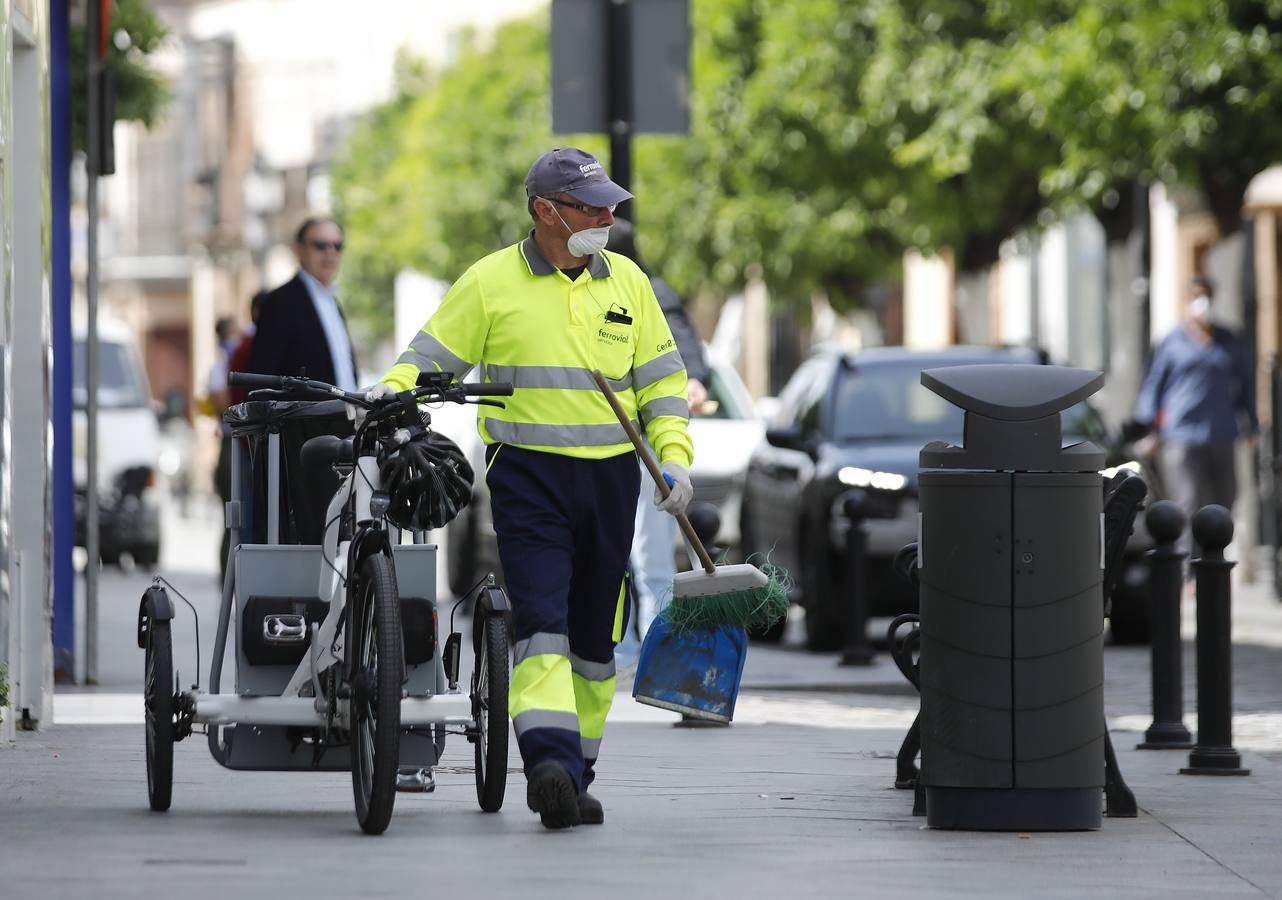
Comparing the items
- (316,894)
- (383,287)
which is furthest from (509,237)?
(316,894)

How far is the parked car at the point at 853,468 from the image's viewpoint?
1502 centimetres

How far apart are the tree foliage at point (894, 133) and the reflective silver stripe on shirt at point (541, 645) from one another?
1238 cm

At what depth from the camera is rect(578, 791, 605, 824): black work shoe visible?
25.6 ft

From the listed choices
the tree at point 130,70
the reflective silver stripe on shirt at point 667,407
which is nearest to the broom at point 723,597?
the reflective silver stripe on shirt at point 667,407

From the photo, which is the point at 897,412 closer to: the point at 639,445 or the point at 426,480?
the point at 639,445

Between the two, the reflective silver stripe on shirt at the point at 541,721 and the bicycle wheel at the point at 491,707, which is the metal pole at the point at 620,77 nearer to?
the bicycle wheel at the point at 491,707

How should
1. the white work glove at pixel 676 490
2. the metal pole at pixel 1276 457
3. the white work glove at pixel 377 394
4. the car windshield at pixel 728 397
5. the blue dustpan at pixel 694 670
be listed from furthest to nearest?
the car windshield at pixel 728 397 < the metal pole at pixel 1276 457 < the blue dustpan at pixel 694 670 < the white work glove at pixel 676 490 < the white work glove at pixel 377 394

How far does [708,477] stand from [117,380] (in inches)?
342

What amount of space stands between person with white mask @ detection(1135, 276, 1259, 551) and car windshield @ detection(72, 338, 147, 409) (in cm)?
950

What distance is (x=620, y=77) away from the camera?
1310 centimetres

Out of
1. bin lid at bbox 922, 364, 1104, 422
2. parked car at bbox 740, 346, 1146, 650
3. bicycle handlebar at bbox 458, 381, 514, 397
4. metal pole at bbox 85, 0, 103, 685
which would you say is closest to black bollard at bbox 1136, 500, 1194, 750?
bin lid at bbox 922, 364, 1104, 422

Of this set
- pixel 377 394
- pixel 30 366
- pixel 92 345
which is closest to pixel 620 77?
pixel 92 345

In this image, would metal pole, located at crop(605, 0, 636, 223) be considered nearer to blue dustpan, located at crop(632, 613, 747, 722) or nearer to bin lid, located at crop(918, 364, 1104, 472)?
blue dustpan, located at crop(632, 613, 747, 722)

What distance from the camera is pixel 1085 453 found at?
25.8 feet
